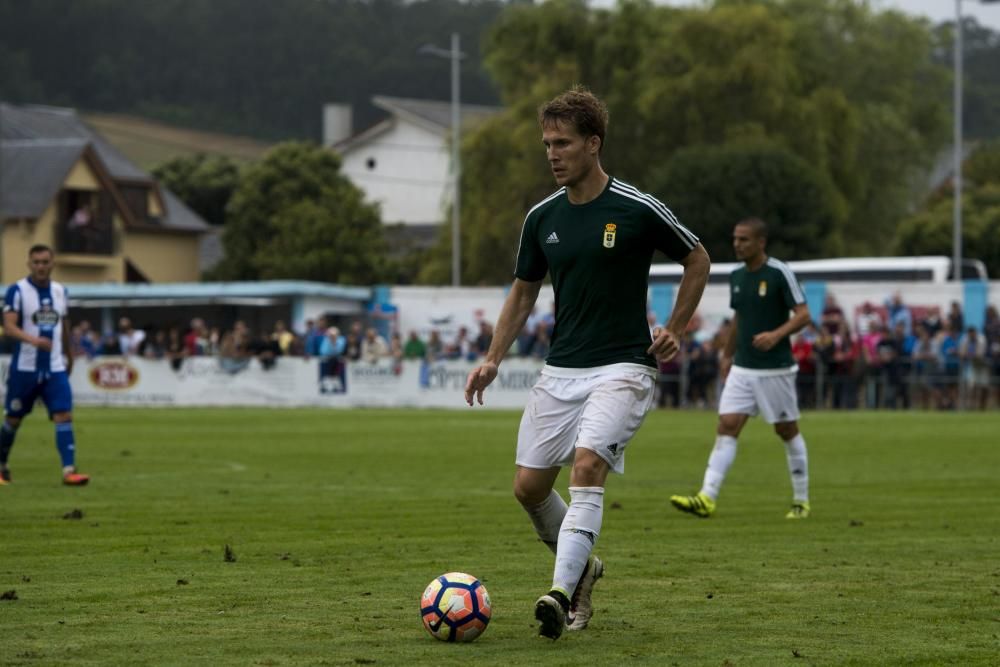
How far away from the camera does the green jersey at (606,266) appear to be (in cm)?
816

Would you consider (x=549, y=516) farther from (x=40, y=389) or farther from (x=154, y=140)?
(x=154, y=140)

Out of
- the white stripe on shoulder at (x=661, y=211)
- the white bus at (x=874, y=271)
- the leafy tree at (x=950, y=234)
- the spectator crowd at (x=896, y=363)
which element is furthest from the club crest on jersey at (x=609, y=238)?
the leafy tree at (x=950, y=234)

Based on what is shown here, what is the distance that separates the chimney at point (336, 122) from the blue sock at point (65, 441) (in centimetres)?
9139

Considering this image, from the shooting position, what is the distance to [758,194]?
2335 inches

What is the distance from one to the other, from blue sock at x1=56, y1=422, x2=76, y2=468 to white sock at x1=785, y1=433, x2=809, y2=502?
7005 millimetres

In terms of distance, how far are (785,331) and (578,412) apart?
6.48 metres

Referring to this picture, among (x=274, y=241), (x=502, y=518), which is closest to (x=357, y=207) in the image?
(x=274, y=241)

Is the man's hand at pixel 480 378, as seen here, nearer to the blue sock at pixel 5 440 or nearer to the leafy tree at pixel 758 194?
the blue sock at pixel 5 440

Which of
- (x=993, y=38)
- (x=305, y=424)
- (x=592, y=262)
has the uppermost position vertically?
(x=993, y=38)

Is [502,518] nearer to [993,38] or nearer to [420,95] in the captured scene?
[420,95]

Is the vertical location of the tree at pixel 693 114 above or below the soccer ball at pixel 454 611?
above

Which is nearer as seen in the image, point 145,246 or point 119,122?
point 145,246

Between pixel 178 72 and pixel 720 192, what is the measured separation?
6702cm

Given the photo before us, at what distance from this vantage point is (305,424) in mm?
31734
